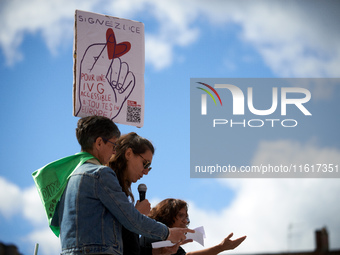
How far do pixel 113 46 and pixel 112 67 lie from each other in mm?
155

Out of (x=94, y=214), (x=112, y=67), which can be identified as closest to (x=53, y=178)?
(x=94, y=214)

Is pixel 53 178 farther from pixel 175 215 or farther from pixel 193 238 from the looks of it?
pixel 175 215

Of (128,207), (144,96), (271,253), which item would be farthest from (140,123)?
(271,253)

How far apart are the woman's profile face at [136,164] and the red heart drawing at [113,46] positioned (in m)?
0.81

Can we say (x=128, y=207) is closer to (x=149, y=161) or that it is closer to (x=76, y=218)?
(x=76, y=218)

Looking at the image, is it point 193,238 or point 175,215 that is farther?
point 175,215

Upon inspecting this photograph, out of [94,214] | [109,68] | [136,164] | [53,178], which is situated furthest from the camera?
[109,68]

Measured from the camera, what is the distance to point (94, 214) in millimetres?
3428

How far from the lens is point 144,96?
15.3 feet

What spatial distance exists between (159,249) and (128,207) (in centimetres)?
125

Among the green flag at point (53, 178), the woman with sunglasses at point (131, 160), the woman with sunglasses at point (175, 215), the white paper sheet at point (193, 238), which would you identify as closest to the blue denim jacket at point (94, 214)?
the green flag at point (53, 178)

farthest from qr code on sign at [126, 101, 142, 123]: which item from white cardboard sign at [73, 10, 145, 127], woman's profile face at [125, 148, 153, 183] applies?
woman's profile face at [125, 148, 153, 183]

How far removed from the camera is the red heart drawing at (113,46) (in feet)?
14.9

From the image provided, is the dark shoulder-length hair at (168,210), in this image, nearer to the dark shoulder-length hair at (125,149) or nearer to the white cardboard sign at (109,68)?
the white cardboard sign at (109,68)
